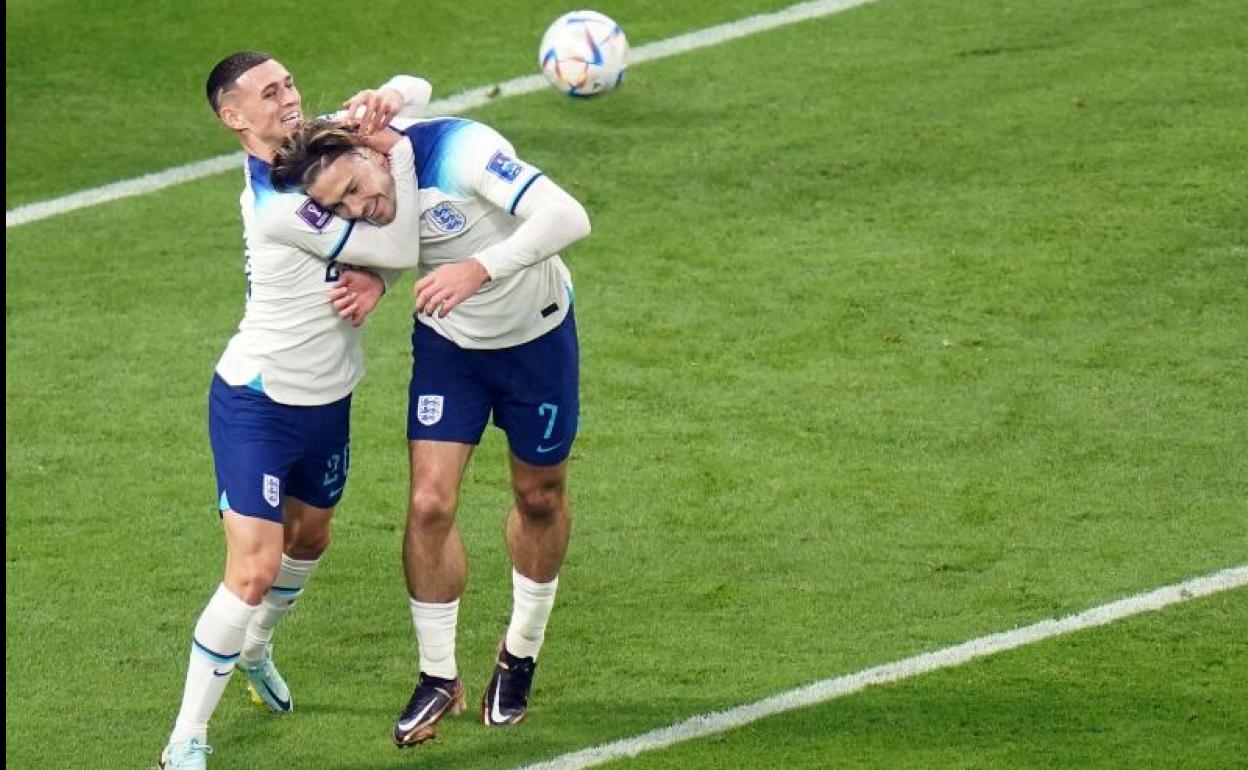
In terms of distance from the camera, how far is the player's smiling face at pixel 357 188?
655cm

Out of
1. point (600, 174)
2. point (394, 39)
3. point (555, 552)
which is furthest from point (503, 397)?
point (394, 39)

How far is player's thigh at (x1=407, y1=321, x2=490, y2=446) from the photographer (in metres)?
7.07

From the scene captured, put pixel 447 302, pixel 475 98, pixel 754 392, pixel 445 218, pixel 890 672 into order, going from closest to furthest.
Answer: pixel 447 302 < pixel 445 218 < pixel 890 672 < pixel 754 392 < pixel 475 98

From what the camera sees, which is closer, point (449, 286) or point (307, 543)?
point (449, 286)

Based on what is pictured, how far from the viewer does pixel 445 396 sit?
708 cm

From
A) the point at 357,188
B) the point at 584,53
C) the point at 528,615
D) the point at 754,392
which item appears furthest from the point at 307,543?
the point at 584,53

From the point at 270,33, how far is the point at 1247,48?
5.79 m

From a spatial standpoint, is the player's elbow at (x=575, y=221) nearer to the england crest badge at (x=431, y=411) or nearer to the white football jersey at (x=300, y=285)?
the white football jersey at (x=300, y=285)

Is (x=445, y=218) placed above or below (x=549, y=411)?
above

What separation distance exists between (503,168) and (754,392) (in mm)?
3362

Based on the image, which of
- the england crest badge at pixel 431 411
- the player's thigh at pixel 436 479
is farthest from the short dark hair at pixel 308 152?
the player's thigh at pixel 436 479

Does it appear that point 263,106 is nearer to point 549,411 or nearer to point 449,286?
point 449,286

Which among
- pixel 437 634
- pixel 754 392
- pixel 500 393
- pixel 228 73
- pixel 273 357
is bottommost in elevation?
pixel 754 392

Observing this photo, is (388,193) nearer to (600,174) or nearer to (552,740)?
(552,740)
